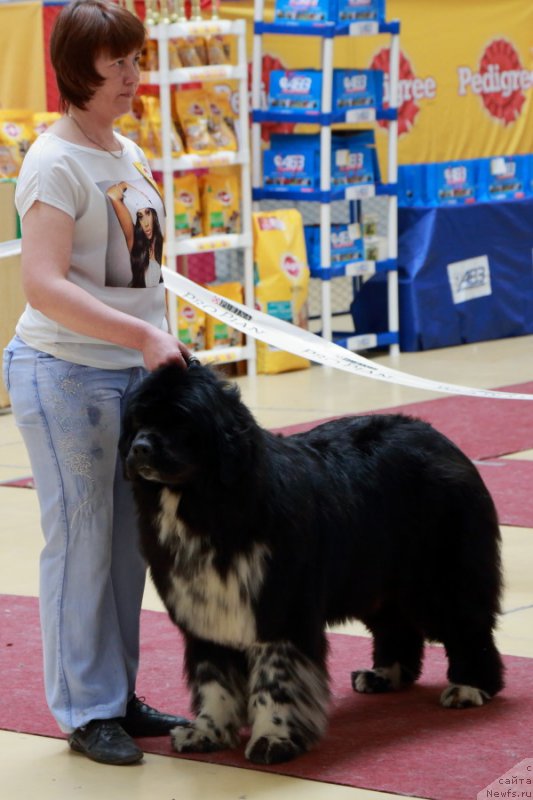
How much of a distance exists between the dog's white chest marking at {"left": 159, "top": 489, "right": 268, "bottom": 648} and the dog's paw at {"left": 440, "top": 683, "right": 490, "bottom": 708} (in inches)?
29.4

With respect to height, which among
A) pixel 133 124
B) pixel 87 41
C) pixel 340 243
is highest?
pixel 87 41

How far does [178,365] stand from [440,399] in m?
5.95

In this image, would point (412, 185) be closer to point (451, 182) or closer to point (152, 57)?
point (451, 182)

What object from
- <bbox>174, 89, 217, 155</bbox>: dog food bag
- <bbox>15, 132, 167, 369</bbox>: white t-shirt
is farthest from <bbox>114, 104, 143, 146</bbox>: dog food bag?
A: <bbox>15, 132, 167, 369</bbox>: white t-shirt

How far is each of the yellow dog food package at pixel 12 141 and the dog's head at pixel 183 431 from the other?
20.5 ft

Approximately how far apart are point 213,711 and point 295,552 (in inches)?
19.5

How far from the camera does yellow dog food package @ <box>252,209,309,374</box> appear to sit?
34.6 feet

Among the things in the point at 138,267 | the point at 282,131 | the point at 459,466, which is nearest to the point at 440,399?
the point at 282,131

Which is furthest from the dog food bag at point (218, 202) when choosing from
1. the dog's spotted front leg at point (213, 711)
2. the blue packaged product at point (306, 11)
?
the dog's spotted front leg at point (213, 711)

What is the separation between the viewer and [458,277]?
11555mm

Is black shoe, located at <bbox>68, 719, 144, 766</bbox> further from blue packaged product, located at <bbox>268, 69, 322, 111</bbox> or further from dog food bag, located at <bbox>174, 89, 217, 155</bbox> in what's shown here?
blue packaged product, located at <bbox>268, 69, 322, 111</bbox>

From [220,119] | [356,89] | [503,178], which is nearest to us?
[220,119]

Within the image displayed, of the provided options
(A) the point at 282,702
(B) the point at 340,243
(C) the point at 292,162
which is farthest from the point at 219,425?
(B) the point at 340,243

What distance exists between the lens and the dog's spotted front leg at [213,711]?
3.67 meters
